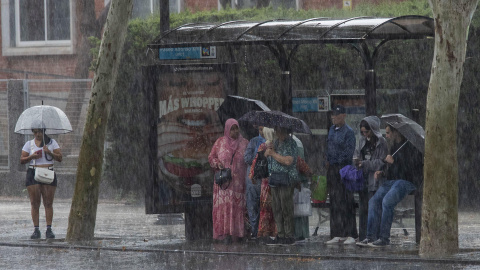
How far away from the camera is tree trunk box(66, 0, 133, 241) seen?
14211 millimetres

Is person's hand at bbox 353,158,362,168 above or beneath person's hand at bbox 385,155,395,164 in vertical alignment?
beneath

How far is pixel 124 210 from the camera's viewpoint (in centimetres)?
2003

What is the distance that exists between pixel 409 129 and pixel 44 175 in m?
5.14

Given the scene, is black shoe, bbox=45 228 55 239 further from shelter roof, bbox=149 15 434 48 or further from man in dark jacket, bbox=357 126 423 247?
man in dark jacket, bbox=357 126 423 247

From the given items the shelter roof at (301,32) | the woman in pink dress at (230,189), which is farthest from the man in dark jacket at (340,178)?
the woman in pink dress at (230,189)

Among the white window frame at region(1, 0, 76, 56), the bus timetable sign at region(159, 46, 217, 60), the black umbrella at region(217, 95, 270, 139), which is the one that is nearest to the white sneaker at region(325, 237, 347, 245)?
the black umbrella at region(217, 95, 270, 139)

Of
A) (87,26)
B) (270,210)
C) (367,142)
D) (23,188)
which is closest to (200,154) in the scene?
(270,210)

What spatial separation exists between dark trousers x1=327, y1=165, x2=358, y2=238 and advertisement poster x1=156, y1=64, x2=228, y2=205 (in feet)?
6.07

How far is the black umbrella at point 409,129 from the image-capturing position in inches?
503

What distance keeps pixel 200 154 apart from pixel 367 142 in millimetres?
2497

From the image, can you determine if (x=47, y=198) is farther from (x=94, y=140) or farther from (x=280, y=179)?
(x=280, y=179)

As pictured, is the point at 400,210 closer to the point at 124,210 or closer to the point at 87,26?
the point at 124,210

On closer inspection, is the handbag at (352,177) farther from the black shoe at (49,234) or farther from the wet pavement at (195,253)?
the black shoe at (49,234)

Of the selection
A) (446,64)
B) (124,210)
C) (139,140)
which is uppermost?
(446,64)
